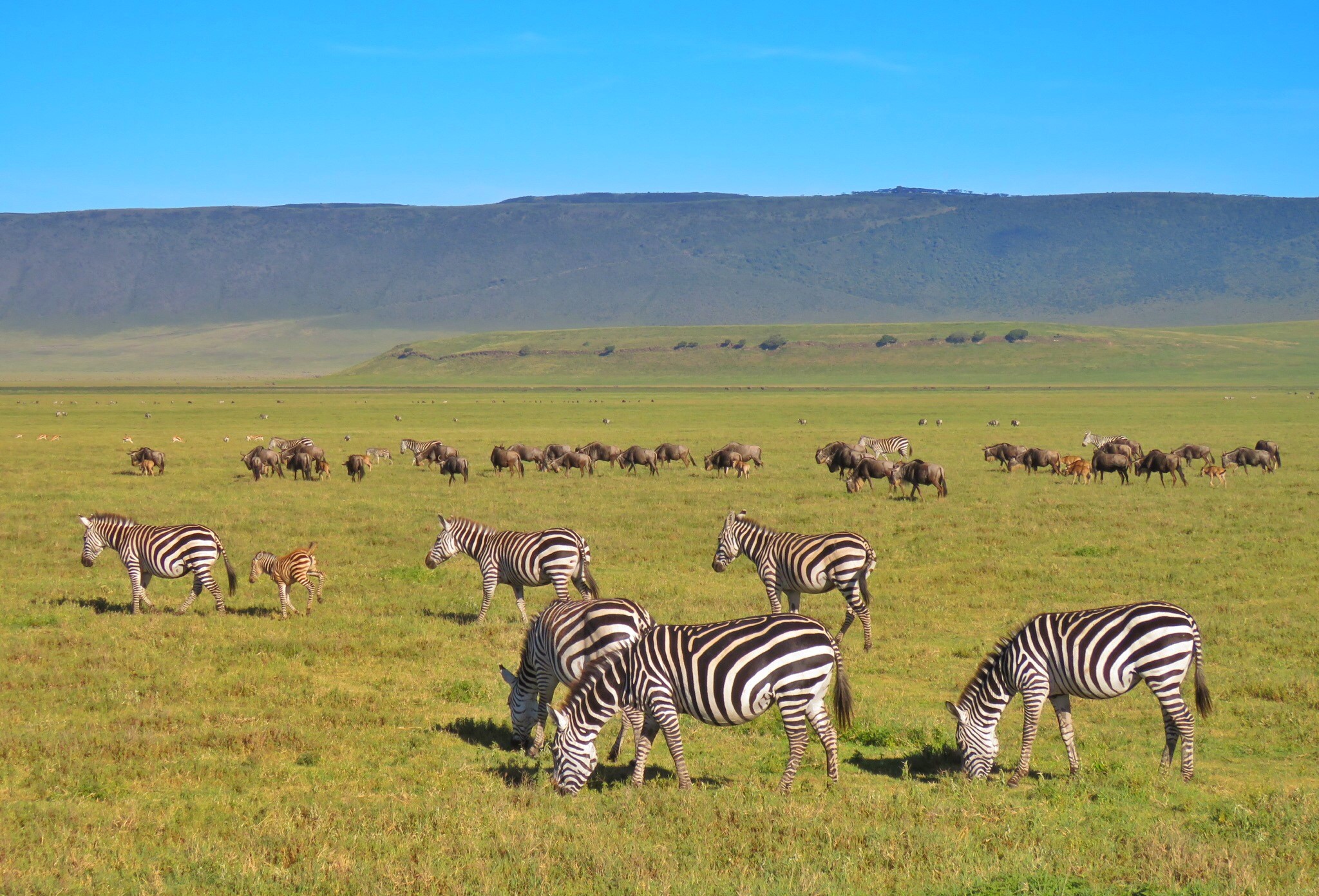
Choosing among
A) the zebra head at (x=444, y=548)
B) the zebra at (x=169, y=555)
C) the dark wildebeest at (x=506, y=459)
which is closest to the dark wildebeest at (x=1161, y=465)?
the dark wildebeest at (x=506, y=459)

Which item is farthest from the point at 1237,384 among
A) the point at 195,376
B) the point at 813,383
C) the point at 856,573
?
the point at 195,376

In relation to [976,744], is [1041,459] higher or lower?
higher

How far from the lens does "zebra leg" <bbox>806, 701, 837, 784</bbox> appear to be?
9883mm

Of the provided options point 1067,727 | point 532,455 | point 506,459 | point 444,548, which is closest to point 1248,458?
point 532,455

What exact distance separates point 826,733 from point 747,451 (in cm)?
3022

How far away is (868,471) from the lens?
108ft

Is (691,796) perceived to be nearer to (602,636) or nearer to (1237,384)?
(602,636)

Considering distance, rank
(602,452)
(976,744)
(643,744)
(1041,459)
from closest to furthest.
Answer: (643,744) < (976,744) < (1041,459) < (602,452)

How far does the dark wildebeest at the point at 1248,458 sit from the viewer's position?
37812 mm

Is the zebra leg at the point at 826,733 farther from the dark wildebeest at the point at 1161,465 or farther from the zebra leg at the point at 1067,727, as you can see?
the dark wildebeest at the point at 1161,465

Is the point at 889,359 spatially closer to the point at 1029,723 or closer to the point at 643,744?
the point at 1029,723

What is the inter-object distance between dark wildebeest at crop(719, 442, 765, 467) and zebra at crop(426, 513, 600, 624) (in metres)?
21.2

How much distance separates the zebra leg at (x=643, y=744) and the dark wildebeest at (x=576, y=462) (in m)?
28.6

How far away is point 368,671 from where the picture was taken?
14.2 m
